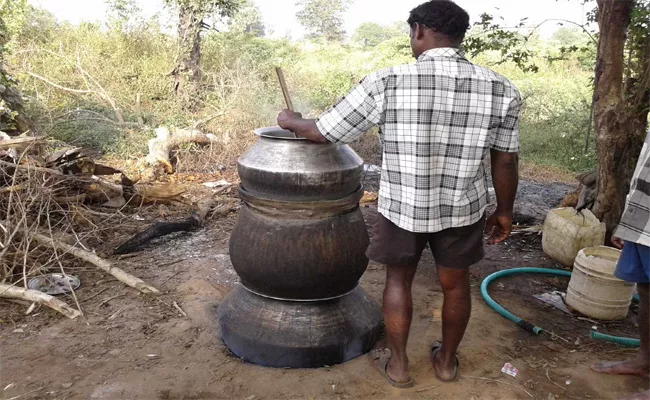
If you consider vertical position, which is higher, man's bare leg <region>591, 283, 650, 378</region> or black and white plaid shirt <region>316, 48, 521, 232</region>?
black and white plaid shirt <region>316, 48, 521, 232</region>

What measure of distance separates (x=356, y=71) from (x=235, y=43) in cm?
351

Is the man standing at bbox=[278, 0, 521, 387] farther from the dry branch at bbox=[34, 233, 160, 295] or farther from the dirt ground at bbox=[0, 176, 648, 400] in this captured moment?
the dry branch at bbox=[34, 233, 160, 295]

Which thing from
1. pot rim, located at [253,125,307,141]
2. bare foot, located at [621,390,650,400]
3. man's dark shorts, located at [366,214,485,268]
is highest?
pot rim, located at [253,125,307,141]

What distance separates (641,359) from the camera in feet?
9.80

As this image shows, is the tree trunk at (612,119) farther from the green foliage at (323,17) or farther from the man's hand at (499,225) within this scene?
the green foliage at (323,17)

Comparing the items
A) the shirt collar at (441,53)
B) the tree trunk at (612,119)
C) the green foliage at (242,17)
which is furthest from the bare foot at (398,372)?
the green foliage at (242,17)

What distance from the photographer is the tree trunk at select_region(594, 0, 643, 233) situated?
15.3 ft

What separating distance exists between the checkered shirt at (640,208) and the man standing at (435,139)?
609mm

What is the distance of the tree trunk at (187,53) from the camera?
11.7 m

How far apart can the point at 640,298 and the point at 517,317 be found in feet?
3.25

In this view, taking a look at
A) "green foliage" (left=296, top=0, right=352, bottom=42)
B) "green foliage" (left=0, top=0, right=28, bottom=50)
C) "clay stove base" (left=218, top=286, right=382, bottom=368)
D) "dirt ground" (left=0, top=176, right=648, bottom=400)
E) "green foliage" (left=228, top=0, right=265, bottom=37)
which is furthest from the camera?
"green foliage" (left=296, top=0, right=352, bottom=42)

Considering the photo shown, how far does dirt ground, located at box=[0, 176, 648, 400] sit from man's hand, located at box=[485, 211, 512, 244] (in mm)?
862

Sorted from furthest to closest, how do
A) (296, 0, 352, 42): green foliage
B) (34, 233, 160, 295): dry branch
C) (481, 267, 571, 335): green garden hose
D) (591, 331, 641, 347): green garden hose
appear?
(296, 0, 352, 42): green foliage < (34, 233, 160, 295): dry branch < (481, 267, 571, 335): green garden hose < (591, 331, 641, 347): green garden hose

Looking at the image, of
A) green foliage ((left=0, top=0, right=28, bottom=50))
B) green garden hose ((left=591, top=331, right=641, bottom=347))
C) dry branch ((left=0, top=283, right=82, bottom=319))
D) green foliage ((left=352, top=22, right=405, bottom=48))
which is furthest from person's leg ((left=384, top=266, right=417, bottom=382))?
green foliage ((left=352, top=22, right=405, bottom=48))
